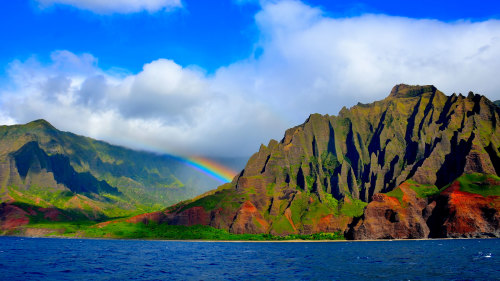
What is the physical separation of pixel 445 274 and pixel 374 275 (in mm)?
13188

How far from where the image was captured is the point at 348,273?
3238 inches

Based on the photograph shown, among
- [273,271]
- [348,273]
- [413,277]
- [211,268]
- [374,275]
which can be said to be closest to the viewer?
[413,277]

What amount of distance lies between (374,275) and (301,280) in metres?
15.9

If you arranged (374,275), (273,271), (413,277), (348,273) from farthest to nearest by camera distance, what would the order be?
1. (273,271)
2. (348,273)
3. (374,275)
4. (413,277)

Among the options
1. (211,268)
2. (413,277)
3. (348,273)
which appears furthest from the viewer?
(211,268)

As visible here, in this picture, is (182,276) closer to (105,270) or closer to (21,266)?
(105,270)

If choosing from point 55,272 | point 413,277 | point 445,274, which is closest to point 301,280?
point 413,277

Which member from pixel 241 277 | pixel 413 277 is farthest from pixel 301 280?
pixel 413 277

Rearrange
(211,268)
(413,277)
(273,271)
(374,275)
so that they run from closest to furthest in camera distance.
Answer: (413,277) → (374,275) → (273,271) → (211,268)

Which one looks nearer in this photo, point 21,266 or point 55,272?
point 55,272

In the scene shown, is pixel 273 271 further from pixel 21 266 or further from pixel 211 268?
pixel 21 266

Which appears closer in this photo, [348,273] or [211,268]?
[348,273]

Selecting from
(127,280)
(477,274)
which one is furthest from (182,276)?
(477,274)

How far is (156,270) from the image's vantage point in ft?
295
